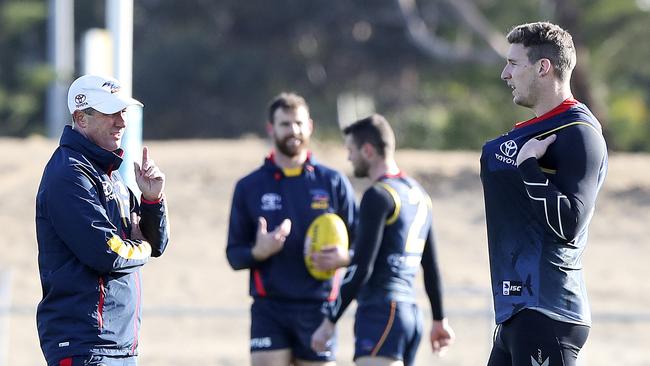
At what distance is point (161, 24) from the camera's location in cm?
4188

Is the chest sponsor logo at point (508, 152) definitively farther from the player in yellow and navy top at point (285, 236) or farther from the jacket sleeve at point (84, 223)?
the player in yellow and navy top at point (285, 236)

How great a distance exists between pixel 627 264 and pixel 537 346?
45.8ft

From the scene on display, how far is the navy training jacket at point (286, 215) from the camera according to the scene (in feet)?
26.8

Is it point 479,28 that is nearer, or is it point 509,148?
point 509,148

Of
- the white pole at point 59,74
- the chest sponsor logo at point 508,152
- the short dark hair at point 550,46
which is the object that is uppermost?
the white pole at point 59,74

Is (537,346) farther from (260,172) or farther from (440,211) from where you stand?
(440,211)

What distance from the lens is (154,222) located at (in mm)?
5992

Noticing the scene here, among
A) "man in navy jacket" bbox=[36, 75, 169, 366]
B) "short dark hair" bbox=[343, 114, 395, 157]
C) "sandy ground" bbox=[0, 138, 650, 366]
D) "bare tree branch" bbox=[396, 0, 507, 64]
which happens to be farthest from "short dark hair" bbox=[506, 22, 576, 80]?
Answer: "bare tree branch" bbox=[396, 0, 507, 64]

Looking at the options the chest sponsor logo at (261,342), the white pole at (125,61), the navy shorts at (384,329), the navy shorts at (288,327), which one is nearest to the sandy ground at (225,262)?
the white pole at (125,61)

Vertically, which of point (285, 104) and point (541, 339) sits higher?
point (285, 104)

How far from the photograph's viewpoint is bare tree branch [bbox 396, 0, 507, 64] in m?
30.3

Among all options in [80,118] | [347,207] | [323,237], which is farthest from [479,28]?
[80,118]

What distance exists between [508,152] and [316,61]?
112ft

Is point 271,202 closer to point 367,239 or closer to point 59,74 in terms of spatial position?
point 367,239
